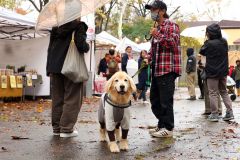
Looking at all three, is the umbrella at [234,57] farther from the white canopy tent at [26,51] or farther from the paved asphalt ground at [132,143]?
the paved asphalt ground at [132,143]

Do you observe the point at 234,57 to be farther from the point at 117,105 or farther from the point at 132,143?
the point at 117,105

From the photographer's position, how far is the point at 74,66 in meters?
6.99

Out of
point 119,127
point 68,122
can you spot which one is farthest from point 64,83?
point 119,127

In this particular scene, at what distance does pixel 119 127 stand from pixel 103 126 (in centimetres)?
26

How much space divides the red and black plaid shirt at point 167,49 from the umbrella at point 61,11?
1.17m

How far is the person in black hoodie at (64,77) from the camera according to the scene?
7125 mm

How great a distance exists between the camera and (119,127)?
6.66m

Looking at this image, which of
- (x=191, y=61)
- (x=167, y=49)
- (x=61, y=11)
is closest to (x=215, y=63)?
(x=167, y=49)

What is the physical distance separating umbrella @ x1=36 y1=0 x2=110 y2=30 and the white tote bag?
369 mm

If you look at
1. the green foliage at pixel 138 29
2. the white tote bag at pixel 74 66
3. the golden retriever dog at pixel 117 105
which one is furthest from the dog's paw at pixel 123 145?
the green foliage at pixel 138 29

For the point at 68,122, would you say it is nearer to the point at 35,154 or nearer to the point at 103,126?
the point at 103,126

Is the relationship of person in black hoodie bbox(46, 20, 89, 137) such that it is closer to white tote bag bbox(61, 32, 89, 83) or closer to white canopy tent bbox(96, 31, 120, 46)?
white tote bag bbox(61, 32, 89, 83)

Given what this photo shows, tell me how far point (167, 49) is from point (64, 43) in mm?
1551

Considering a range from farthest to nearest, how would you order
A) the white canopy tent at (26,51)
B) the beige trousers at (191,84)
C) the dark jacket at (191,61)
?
1. the beige trousers at (191,84)
2. the dark jacket at (191,61)
3. the white canopy tent at (26,51)
